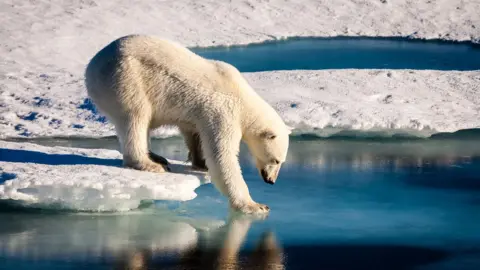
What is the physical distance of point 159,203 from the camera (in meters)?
7.63

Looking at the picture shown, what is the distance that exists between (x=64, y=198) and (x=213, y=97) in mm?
1428

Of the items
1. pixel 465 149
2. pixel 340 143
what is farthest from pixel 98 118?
pixel 465 149

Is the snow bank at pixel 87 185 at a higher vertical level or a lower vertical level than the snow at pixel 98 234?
higher

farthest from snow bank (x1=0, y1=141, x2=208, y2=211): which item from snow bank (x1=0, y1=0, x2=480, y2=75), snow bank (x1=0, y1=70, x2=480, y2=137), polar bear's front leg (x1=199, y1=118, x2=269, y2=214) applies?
snow bank (x1=0, y1=0, x2=480, y2=75)

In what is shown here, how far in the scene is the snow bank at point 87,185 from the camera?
670 cm

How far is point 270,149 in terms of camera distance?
7.36m

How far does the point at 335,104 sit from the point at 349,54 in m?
5.83

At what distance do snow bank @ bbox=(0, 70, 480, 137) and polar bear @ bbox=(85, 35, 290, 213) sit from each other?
2.97 metres

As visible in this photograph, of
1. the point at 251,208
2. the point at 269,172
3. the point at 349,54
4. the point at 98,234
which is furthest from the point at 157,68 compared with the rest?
the point at 349,54

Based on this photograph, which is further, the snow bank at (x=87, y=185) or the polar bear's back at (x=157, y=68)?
the polar bear's back at (x=157, y=68)

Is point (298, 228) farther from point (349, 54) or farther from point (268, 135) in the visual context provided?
point (349, 54)

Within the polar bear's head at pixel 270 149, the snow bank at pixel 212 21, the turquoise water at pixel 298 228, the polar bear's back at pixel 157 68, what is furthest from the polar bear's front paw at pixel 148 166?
the snow bank at pixel 212 21

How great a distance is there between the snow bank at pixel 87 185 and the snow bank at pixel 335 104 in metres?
3.11

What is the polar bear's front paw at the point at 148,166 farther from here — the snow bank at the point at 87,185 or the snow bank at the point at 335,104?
the snow bank at the point at 335,104
